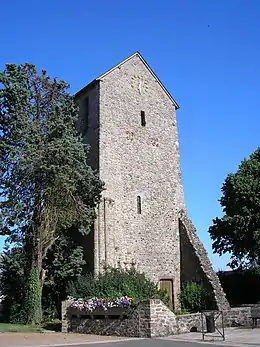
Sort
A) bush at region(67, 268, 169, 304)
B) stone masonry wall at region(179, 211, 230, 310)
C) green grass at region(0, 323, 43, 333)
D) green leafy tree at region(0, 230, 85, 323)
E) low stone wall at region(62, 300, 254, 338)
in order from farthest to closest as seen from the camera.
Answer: stone masonry wall at region(179, 211, 230, 310) < green leafy tree at region(0, 230, 85, 323) < bush at region(67, 268, 169, 304) < green grass at region(0, 323, 43, 333) < low stone wall at region(62, 300, 254, 338)

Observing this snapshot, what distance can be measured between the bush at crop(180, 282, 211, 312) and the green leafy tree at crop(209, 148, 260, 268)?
5.49 metres

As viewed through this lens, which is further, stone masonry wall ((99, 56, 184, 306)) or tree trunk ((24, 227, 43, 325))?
stone masonry wall ((99, 56, 184, 306))

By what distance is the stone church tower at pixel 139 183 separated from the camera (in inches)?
1041

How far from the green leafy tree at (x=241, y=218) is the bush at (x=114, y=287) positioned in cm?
931

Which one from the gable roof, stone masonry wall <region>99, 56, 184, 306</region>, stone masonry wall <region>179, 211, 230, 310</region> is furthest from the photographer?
the gable roof

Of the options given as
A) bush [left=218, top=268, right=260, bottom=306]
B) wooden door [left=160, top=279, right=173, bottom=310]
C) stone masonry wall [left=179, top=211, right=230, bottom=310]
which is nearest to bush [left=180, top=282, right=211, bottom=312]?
stone masonry wall [left=179, top=211, right=230, bottom=310]

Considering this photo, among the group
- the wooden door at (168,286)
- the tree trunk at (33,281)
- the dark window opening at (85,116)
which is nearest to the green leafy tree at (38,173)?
the tree trunk at (33,281)

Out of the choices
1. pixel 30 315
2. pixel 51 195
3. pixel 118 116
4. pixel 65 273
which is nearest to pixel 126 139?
pixel 118 116

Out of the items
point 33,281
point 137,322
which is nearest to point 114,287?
point 137,322

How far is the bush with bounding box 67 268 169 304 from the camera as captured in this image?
20.8 meters

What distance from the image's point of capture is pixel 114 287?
838 inches

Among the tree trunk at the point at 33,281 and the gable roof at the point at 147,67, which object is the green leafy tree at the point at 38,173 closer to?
the tree trunk at the point at 33,281

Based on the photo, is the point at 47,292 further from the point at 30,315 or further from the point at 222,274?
the point at 222,274

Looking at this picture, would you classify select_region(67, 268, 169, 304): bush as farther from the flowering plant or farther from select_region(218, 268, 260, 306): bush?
select_region(218, 268, 260, 306): bush
